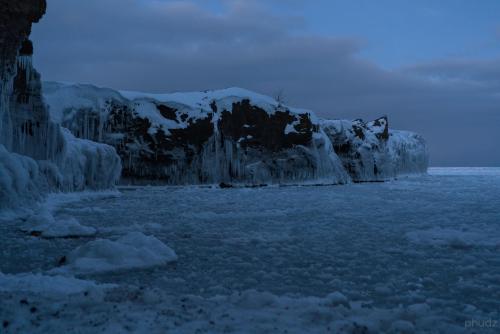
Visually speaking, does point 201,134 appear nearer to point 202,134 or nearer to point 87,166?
point 202,134

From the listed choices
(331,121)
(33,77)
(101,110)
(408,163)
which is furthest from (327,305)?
(408,163)

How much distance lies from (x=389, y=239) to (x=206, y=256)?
3.10 m

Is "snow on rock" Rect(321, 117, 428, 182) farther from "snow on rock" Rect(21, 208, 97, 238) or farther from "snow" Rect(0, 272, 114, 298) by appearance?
"snow" Rect(0, 272, 114, 298)

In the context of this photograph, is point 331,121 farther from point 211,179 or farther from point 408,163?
point 408,163

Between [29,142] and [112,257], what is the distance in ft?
41.5

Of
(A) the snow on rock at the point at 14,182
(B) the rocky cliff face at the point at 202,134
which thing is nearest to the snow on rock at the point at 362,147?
(B) the rocky cliff face at the point at 202,134

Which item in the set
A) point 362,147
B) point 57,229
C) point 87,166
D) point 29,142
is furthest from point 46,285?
point 362,147

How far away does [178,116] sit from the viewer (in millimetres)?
29812

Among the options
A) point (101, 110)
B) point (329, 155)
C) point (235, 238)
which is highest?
point (101, 110)

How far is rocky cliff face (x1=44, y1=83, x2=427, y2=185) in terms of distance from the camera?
88.6 feet

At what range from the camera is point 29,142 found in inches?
609

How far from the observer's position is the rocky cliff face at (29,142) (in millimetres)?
8875

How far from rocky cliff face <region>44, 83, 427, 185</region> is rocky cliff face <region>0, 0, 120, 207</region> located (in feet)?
22.0

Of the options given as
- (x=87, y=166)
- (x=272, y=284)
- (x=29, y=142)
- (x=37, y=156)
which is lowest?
(x=272, y=284)
